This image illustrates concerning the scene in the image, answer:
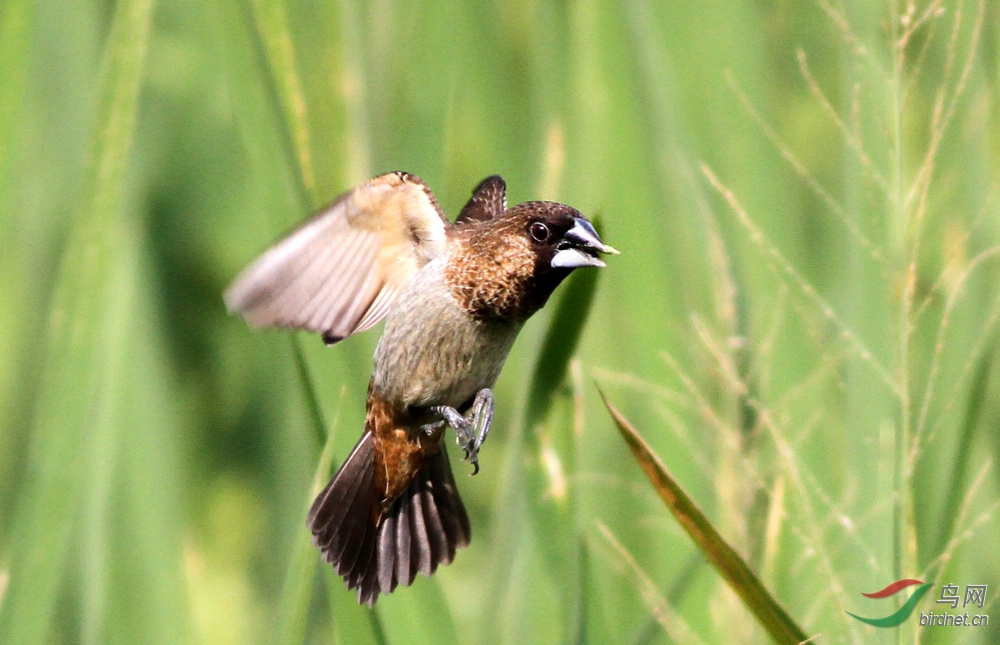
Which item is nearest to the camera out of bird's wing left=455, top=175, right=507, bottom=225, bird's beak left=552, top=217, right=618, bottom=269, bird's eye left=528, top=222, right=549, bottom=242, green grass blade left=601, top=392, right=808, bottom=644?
green grass blade left=601, top=392, right=808, bottom=644

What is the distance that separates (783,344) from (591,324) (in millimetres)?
349

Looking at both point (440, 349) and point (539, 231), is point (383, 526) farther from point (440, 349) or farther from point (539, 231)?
point (539, 231)

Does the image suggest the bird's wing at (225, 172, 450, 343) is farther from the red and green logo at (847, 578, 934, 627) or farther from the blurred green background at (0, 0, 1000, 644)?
the red and green logo at (847, 578, 934, 627)

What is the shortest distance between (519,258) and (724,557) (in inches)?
17.8

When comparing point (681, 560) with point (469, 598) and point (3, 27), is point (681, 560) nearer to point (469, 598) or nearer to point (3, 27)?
point (469, 598)

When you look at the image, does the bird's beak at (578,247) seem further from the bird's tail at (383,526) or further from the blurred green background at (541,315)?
the bird's tail at (383,526)

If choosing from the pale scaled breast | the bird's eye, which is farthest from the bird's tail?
the bird's eye

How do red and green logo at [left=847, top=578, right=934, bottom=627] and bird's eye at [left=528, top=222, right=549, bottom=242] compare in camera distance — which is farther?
bird's eye at [left=528, top=222, right=549, bottom=242]

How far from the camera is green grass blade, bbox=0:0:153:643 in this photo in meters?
1.25

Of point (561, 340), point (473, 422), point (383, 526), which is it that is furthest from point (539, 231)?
point (383, 526)

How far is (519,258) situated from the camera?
1330 mm

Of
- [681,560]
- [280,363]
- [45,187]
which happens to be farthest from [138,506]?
[681,560]

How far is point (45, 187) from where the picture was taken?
1886 mm

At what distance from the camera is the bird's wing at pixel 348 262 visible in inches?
50.1
